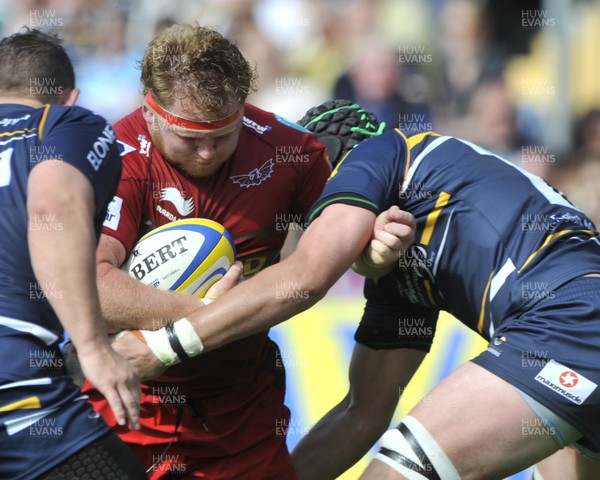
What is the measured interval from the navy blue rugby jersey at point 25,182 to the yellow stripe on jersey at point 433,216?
150cm

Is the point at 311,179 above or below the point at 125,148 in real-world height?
below

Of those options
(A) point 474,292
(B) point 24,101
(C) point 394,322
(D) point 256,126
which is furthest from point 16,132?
(C) point 394,322

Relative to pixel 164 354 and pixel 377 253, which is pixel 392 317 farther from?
pixel 164 354

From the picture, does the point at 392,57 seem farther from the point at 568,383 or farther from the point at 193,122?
the point at 568,383

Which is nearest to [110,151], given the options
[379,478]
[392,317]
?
[379,478]

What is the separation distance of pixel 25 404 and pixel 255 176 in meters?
1.87

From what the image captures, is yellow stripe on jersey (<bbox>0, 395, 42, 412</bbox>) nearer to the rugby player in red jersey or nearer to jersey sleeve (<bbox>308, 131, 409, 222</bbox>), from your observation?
the rugby player in red jersey

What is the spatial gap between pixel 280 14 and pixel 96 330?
7.43 m

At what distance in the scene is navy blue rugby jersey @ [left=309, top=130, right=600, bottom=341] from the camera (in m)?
4.11

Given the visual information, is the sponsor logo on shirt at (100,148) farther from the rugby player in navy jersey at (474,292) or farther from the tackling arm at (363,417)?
the tackling arm at (363,417)

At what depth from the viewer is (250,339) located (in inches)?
188

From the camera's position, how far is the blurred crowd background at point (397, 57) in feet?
31.5

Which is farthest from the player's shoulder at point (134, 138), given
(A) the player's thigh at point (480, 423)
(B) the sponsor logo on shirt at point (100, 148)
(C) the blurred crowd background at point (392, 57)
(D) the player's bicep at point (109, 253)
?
(C) the blurred crowd background at point (392, 57)

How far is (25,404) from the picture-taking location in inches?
127
